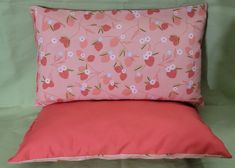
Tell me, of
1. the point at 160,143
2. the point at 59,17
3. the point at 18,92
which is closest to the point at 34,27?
the point at 59,17

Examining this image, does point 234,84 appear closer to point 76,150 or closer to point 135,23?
point 135,23

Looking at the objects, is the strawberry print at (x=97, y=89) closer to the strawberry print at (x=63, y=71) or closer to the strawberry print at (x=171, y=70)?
the strawberry print at (x=63, y=71)

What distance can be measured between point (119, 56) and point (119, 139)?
1.04 ft

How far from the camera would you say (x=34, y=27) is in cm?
134

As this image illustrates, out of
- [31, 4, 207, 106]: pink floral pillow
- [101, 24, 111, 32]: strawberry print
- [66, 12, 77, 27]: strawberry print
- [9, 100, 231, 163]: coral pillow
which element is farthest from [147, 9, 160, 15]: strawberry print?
[9, 100, 231, 163]: coral pillow

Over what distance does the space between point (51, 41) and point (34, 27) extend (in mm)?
115

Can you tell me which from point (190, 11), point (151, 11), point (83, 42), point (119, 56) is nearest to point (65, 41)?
point (83, 42)

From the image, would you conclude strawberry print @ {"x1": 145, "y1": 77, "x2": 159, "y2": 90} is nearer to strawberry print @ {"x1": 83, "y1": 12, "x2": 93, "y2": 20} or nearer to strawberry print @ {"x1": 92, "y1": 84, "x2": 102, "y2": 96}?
strawberry print @ {"x1": 92, "y1": 84, "x2": 102, "y2": 96}

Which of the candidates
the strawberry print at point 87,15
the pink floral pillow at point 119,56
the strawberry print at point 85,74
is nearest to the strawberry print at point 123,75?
the pink floral pillow at point 119,56

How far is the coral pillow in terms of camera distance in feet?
3.39

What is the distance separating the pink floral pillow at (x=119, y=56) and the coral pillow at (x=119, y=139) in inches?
6.0

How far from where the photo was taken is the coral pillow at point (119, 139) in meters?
1.03

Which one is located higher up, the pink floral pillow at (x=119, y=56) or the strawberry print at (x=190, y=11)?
the strawberry print at (x=190, y=11)

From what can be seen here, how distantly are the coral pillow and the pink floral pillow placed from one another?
15 cm
